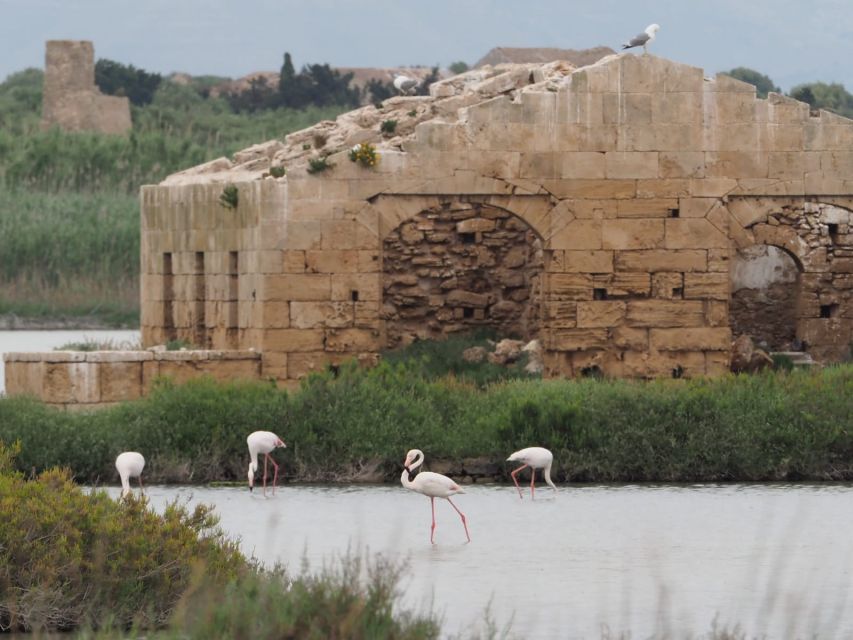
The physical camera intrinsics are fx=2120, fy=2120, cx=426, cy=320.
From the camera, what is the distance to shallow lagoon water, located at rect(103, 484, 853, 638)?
13.0 m

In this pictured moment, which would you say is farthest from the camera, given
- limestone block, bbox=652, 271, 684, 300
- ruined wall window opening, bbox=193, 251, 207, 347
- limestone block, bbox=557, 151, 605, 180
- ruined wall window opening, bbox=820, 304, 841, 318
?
ruined wall window opening, bbox=820, 304, 841, 318

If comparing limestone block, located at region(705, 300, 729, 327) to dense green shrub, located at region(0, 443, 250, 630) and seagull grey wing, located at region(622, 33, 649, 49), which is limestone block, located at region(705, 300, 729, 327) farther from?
dense green shrub, located at region(0, 443, 250, 630)

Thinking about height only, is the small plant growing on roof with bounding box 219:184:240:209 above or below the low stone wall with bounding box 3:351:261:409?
above

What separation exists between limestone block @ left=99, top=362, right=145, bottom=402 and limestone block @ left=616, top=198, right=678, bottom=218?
18.9 ft

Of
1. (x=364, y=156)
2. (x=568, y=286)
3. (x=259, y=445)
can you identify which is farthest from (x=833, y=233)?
(x=259, y=445)

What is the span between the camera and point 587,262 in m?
24.0

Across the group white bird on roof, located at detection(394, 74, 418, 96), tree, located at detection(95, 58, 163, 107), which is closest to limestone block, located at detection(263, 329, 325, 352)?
white bird on roof, located at detection(394, 74, 418, 96)

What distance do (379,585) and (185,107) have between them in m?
68.0

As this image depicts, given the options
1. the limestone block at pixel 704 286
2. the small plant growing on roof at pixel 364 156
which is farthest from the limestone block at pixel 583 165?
the small plant growing on roof at pixel 364 156

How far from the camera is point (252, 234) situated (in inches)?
938

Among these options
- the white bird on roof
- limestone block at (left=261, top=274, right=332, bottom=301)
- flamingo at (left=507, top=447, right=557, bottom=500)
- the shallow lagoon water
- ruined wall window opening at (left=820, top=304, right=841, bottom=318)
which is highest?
the white bird on roof

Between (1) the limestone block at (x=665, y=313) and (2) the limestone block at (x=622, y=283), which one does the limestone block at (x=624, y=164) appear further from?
(1) the limestone block at (x=665, y=313)

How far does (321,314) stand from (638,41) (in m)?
4.75

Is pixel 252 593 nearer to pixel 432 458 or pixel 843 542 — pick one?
pixel 843 542
